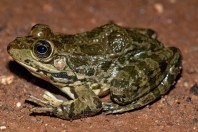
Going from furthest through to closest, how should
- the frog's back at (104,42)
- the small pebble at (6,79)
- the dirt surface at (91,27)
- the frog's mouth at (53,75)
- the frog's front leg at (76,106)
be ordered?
the small pebble at (6,79), the frog's back at (104,42), the frog's mouth at (53,75), the dirt surface at (91,27), the frog's front leg at (76,106)

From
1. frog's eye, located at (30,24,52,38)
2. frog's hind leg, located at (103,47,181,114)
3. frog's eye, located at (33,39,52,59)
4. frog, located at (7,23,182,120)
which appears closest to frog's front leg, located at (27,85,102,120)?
frog, located at (7,23,182,120)

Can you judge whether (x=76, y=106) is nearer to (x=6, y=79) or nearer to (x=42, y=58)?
(x=42, y=58)

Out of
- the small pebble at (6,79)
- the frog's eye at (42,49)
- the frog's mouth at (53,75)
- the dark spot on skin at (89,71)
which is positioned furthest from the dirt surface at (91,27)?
the frog's eye at (42,49)

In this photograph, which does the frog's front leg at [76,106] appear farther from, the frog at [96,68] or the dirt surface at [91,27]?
the dirt surface at [91,27]

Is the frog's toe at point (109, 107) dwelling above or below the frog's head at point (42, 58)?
below

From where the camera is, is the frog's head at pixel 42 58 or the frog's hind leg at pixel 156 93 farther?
the frog's hind leg at pixel 156 93

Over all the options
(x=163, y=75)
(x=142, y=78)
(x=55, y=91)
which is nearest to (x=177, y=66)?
(x=163, y=75)

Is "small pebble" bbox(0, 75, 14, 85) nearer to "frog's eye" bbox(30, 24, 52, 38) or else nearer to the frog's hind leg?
"frog's eye" bbox(30, 24, 52, 38)

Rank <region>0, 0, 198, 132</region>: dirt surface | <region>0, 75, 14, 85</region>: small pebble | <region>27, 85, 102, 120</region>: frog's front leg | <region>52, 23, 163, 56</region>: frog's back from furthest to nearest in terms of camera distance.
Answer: <region>0, 75, 14, 85</region>: small pebble, <region>52, 23, 163, 56</region>: frog's back, <region>0, 0, 198, 132</region>: dirt surface, <region>27, 85, 102, 120</region>: frog's front leg
